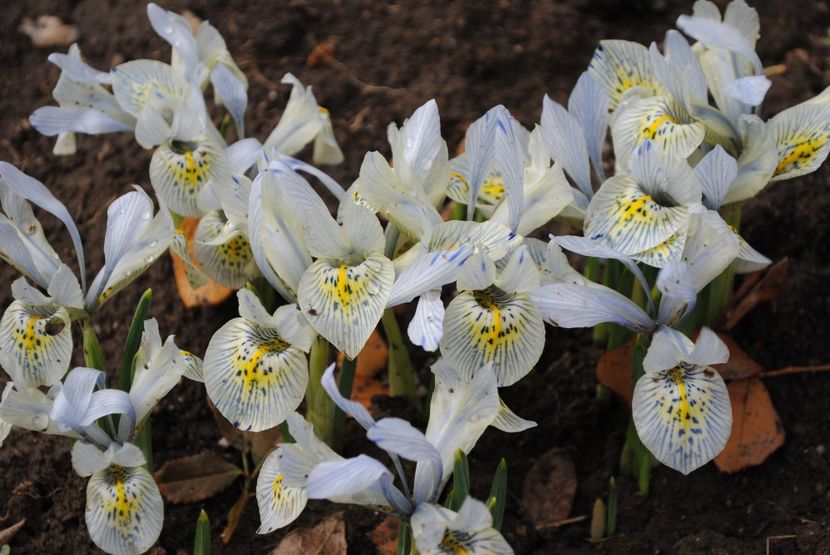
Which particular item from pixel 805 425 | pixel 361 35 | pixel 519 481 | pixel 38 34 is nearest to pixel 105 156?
pixel 38 34

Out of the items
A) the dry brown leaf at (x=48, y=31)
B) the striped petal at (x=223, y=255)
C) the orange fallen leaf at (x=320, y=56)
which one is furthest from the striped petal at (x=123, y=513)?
the dry brown leaf at (x=48, y=31)

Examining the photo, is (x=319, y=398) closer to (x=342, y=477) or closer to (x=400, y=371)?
(x=400, y=371)

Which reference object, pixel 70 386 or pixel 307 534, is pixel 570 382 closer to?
pixel 307 534

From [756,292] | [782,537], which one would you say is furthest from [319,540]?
[756,292]

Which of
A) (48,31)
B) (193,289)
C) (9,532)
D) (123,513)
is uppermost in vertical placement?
(123,513)

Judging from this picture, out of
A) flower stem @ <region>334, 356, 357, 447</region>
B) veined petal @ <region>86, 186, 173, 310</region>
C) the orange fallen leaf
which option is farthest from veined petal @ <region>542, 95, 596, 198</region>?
the orange fallen leaf

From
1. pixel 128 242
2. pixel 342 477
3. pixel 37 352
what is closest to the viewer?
pixel 342 477

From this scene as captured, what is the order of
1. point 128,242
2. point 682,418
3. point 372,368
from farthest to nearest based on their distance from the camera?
1. point 372,368
2. point 128,242
3. point 682,418

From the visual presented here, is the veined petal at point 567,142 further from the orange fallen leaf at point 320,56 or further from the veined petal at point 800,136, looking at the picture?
the orange fallen leaf at point 320,56
